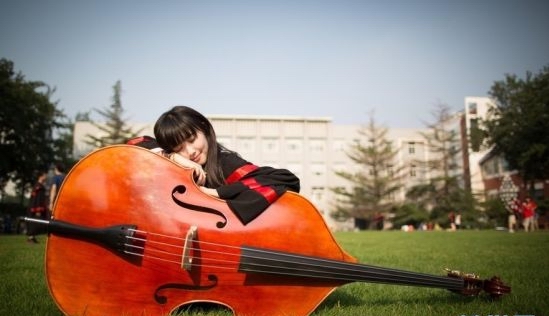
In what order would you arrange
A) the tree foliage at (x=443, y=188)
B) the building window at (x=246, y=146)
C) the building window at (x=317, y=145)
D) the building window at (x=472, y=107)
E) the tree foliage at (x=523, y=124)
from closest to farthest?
the tree foliage at (x=523, y=124) → the tree foliage at (x=443, y=188) → the building window at (x=246, y=146) → the building window at (x=472, y=107) → the building window at (x=317, y=145)

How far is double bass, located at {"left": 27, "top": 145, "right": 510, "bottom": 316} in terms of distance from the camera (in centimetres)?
226

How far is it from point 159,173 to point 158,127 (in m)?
0.58

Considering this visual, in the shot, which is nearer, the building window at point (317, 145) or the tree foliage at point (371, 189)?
the tree foliage at point (371, 189)

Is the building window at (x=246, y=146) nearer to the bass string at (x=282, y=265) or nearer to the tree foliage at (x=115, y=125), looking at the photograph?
the tree foliage at (x=115, y=125)

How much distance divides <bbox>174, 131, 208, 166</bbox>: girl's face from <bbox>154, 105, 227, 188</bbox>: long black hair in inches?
1.2

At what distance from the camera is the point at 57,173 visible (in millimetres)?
11031

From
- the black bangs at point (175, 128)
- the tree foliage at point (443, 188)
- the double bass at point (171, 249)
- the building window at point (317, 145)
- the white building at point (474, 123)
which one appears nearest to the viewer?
the double bass at point (171, 249)

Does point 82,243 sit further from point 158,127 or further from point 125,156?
point 158,127

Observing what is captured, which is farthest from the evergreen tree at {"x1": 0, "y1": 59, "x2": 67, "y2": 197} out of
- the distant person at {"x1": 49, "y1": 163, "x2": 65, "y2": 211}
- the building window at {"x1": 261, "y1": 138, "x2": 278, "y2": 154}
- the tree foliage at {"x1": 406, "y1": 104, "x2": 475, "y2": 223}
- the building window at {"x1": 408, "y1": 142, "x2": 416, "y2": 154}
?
the building window at {"x1": 408, "y1": 142, "x2": 416, "y2": 154}

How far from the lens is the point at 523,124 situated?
109 feet

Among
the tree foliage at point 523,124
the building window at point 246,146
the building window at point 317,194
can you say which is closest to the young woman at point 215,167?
the tree foliage at point 523,124

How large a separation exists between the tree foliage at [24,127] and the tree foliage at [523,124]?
4204 centimetres

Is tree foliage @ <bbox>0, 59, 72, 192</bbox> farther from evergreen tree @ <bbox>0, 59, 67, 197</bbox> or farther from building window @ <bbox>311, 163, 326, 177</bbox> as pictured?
building window @ <bbox>311, 163, 326, 177</bbox>

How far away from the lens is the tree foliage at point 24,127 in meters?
28.4
